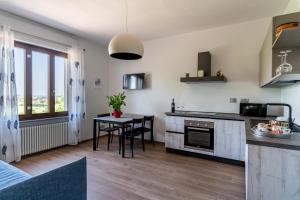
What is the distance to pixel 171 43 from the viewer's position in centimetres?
437

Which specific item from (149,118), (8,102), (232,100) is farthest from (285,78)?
(8,102)

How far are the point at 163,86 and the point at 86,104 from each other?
2.12 meters

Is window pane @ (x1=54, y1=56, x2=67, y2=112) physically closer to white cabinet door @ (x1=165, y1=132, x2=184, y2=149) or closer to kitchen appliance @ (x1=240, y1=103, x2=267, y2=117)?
white cabinet door @ (x1=165, y1=132, x2=184, y2=149)

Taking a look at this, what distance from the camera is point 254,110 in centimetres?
323

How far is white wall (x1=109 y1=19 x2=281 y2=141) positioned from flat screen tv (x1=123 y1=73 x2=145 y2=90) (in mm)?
197

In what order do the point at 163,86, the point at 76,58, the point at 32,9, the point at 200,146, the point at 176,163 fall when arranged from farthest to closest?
the point at 163,86 < the point at 76,58 < the point at 200,146 < the point at 176,163 < the point at 32,9

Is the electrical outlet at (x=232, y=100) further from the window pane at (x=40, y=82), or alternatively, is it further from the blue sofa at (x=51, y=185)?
the window pane at (x=40, y=82)

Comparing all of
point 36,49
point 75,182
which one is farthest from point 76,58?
point 75,182

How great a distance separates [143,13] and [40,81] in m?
2.58

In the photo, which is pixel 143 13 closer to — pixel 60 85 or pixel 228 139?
pixel 60 85

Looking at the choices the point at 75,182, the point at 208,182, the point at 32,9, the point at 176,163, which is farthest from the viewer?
the point at 176,163

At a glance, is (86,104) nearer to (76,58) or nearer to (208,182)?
(76,58)

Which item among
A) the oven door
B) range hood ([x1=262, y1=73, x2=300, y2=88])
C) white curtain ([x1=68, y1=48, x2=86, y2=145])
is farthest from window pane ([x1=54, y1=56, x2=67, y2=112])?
range hood ([x1=262, y1=73, x2=300, y2=88])

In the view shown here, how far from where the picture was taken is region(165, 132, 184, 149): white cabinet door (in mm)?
3663
